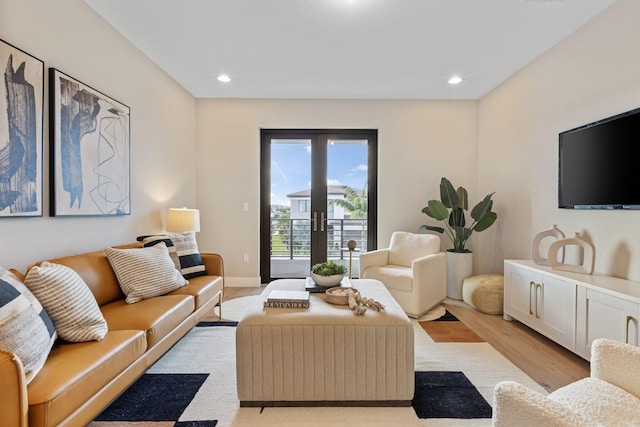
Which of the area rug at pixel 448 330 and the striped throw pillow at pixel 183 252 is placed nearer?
the area rug at pixel 448 330

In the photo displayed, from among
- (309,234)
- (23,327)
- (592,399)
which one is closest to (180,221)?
(309,234)

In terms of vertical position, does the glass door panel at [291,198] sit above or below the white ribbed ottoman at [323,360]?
above

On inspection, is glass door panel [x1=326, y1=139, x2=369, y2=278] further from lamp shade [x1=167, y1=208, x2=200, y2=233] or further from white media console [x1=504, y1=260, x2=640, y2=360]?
white media console [x1=504, y1=260, x2=640, y2=360]

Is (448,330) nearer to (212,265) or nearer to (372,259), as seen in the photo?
(372,259)

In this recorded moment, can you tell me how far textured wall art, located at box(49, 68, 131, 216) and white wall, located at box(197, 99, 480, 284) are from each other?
5.09 feet

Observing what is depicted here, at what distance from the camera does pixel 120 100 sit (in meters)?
2.77

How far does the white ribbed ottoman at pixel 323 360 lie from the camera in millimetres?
1685

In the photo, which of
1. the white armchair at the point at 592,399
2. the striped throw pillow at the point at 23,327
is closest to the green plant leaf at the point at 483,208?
the white armchair at the point at 592,399

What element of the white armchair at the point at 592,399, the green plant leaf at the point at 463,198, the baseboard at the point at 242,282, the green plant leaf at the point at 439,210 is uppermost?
the green plant leaf at the point at 463,198

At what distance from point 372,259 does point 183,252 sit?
2072mm

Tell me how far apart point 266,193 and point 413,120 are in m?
2.36

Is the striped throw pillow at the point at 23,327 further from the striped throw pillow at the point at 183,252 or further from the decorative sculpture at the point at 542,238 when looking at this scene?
the decorative sculpture at the point at 542,238

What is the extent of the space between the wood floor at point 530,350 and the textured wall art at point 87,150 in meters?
3.45

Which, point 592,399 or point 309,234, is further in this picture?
point 309,234
